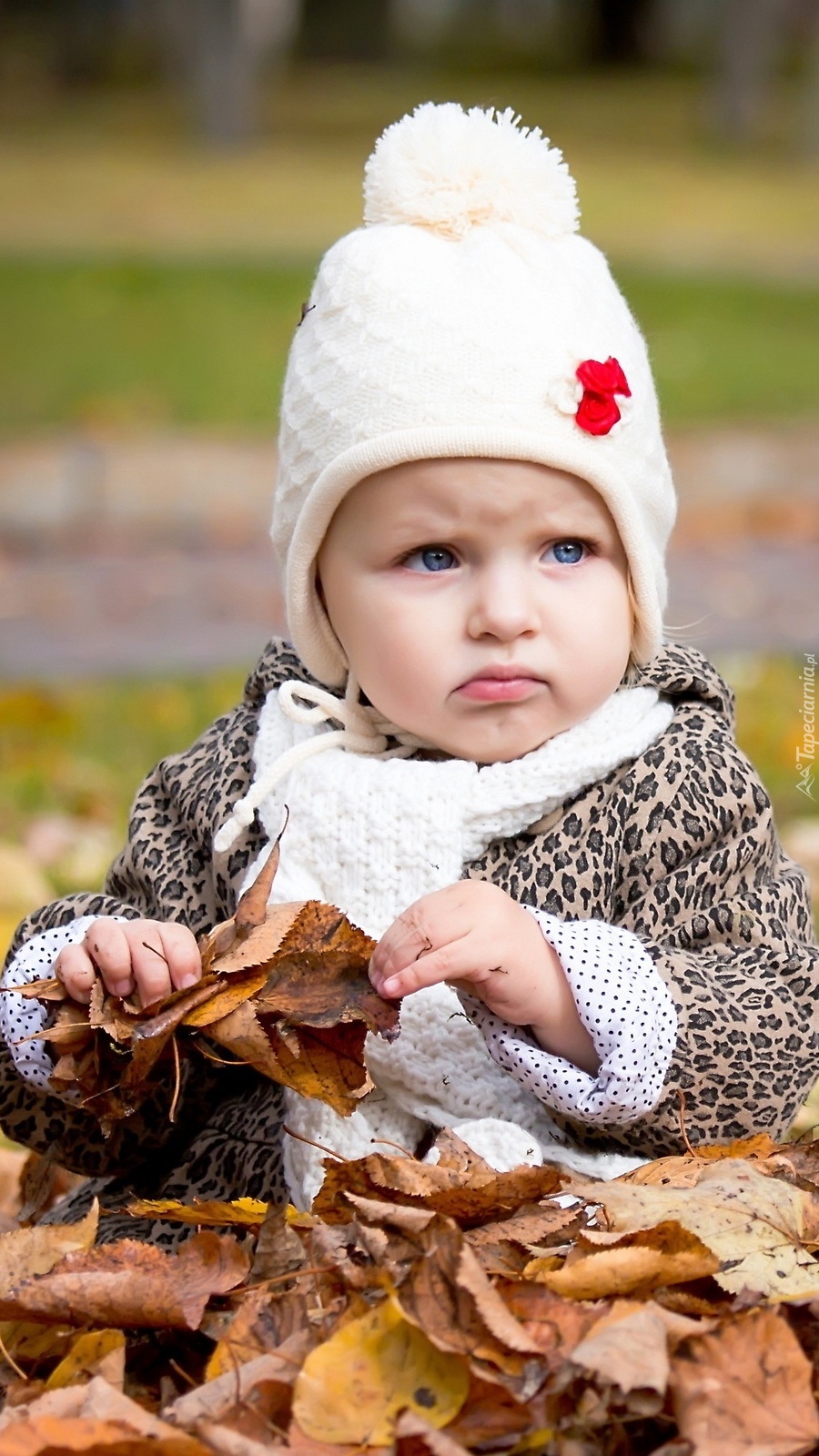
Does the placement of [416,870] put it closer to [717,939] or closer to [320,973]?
[320,973]

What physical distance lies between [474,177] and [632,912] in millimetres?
880

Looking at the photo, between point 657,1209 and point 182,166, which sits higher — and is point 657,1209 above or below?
above

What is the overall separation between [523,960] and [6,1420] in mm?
673

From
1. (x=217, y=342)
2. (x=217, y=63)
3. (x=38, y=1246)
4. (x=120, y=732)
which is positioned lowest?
(x=217, y=342)

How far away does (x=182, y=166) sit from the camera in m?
20.3

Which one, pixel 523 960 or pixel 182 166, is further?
pixel 182 166

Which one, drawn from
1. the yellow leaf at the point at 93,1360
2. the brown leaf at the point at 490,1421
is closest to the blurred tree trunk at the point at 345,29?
the yellow leaf at the point at 93,1360

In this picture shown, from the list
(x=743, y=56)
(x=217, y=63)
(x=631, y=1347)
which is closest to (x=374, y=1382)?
(x=631, y=1347)

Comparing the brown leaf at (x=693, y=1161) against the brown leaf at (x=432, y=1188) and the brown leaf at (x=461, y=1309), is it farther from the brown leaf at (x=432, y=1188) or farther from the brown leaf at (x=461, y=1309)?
the brown leaf at (x=461, y=1309)

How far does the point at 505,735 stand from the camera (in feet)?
7.37

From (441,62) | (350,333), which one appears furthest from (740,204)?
(350,333)

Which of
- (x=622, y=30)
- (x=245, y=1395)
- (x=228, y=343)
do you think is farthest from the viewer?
(x=622, y=30)

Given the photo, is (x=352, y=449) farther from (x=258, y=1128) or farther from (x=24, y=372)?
(x=24, y=372)

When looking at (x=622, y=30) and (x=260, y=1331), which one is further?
(x=622, y=30)
